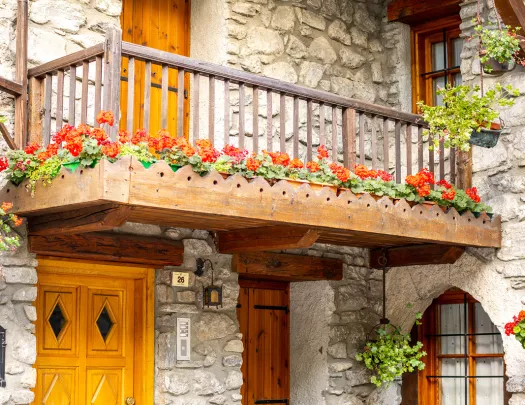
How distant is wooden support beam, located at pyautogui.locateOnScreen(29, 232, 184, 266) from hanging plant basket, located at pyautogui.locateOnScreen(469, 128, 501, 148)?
7.04ft

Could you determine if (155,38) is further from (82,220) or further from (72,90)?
(82,220)

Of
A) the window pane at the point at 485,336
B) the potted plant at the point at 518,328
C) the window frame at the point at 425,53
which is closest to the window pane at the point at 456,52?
the window frame at the point at 425,53

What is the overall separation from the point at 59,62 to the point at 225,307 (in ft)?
7.23

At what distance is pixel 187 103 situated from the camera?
7.42m

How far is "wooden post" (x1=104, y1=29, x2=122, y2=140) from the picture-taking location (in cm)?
548

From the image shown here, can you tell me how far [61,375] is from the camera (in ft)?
21.1

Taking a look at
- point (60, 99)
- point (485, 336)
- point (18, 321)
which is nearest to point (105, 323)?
point (18, 321)

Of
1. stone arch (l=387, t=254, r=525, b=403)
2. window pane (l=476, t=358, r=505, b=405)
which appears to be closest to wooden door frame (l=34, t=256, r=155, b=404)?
stone arch (l=387, t=254, r=525, b=403)

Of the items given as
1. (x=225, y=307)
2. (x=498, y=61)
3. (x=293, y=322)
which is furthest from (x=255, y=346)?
(x=498, y=61)

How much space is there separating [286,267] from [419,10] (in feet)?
8.16

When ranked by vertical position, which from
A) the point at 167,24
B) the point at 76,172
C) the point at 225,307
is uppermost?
the point at 167,24

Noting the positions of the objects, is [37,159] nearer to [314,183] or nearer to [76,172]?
[76,172]

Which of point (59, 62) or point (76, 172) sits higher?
point (59, 62)

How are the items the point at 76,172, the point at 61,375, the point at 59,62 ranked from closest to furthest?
the point at 76,172
the point at 59,62
the point at 61,375
